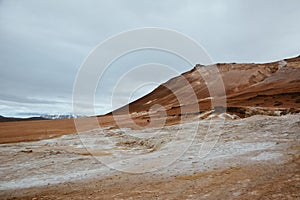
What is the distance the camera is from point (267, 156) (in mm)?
9938

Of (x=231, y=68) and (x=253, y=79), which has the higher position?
(x=231, y=68)

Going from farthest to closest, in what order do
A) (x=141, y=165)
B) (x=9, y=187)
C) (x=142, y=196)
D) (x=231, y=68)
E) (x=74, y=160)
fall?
(x=231, y=68)
(x=74, y=160)
(x=141, y=165)
(x=9, y=187)
(x=142, y=196)

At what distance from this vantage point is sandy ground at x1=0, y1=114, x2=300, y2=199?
6.89 metres

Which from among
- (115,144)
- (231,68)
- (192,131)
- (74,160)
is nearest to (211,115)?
(192,131)

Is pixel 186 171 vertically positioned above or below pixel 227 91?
below

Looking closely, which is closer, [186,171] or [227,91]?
[186,171]

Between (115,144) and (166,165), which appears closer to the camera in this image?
(166,165)

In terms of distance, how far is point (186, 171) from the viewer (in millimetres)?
9367

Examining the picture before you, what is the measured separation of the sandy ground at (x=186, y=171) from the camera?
6888mm

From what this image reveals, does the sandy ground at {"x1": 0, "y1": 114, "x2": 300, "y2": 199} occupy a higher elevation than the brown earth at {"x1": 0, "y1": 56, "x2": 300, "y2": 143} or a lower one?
lower

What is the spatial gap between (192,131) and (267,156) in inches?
383

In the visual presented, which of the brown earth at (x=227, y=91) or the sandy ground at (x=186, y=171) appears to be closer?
the sandy ground at (x=186, y=171)

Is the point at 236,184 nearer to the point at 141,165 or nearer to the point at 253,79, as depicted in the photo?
the point at 141,165

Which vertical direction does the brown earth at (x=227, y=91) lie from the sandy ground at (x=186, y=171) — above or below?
above
